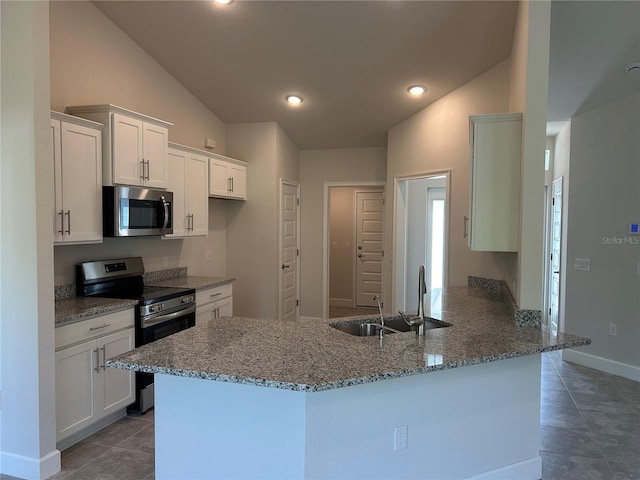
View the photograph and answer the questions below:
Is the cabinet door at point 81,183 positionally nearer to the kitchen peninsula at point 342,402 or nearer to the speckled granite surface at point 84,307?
the speckled granite surface at point 84,307

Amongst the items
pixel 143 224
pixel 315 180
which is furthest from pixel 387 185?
pixel 143 224

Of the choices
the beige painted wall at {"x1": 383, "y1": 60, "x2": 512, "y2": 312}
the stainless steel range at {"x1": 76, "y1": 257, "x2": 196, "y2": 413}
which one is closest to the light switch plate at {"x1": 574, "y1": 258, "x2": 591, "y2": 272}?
the beige painted wall at {"x1": 383, "y1": 60, "x2": 512, "y2": 312}

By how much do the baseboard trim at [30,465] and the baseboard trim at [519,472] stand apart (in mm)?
2396

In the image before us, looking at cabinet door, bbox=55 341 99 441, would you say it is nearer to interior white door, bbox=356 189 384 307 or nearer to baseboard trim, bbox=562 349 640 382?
baseboard trim, bbox=562 349 640 382

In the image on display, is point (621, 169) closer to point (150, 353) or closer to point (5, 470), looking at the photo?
point (150, 353)

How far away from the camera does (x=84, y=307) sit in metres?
2.94

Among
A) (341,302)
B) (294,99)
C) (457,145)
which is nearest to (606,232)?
(457,145)

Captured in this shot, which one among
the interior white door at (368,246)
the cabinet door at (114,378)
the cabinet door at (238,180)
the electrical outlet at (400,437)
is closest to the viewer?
the electrical outlet at (400,437)

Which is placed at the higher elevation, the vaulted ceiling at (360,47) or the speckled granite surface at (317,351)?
the vaulted ceiling at (360,47)

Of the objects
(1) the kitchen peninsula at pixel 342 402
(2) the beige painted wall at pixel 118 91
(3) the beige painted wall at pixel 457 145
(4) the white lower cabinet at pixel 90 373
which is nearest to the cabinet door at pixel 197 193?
(2) the beige painted wall at pixel 118 91

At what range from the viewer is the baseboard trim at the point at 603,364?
4180 millimetres

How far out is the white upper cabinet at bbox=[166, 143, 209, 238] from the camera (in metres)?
4.09

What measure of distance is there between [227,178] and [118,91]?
1.50 metres

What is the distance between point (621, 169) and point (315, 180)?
3679mm
